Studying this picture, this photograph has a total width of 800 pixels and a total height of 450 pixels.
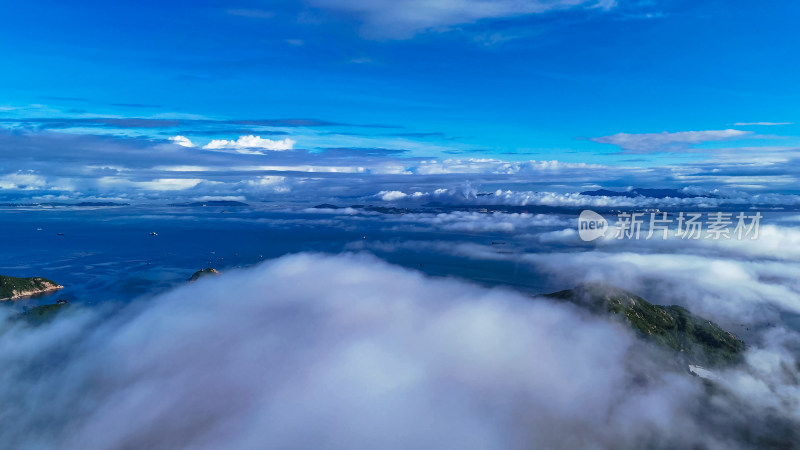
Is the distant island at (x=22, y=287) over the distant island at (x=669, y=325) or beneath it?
over

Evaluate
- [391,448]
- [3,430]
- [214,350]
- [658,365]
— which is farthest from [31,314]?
[658,365]

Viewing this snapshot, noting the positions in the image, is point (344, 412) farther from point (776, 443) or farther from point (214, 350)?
point (776, 443)

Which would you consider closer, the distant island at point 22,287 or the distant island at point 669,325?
the distant island at point 669,325

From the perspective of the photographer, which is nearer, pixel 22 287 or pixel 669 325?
pixel 669 325

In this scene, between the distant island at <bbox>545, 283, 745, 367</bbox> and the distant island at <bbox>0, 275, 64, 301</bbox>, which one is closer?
the distant island at <bbox>545, 283, 745, 367</bbox>

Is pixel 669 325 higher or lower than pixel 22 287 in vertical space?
lower

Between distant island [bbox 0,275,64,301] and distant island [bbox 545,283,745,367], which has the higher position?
distant island [bbox 0,275,64,301]
